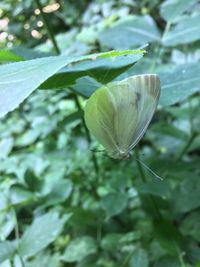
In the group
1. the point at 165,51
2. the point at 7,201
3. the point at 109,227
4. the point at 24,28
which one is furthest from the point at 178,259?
the point at 24,28

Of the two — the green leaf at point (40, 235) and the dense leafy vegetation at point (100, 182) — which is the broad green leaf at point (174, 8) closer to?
the dense leafy vegetation at point (100, 182)

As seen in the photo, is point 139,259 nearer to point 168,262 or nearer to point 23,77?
point 168,262

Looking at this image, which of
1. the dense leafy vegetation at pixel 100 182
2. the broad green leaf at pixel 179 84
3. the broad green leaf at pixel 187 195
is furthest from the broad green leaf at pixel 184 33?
the broad green leaf at pixel 187 195

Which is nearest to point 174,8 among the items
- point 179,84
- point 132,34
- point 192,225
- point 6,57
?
point 132,34

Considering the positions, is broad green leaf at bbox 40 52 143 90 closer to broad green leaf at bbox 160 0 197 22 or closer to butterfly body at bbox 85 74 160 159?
butterfly body at bbox 85 74 160 159

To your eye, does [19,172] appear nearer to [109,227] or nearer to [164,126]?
[109,227]

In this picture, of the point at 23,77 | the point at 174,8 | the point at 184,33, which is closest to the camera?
the point at 23,77

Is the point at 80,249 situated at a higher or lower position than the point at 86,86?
lower

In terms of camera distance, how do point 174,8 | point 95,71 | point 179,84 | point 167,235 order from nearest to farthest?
point 95,71
point 179,84
point 167,235
point 174,8
